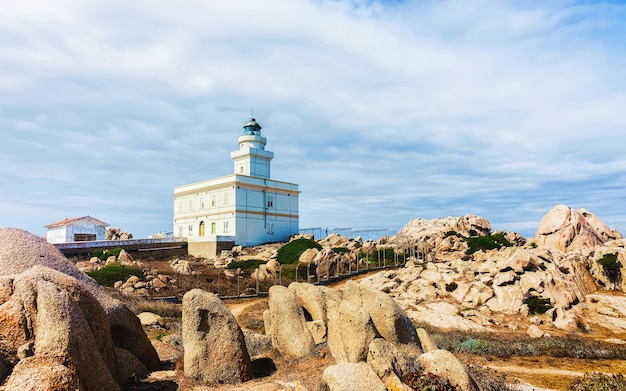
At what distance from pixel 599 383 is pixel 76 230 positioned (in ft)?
171

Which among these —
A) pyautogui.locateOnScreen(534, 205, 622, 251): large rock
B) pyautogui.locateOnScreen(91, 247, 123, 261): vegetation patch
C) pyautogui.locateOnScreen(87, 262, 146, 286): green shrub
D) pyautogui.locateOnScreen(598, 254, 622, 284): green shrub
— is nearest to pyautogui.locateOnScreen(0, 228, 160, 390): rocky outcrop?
pyautogui.locateOnScreen(87, 262, 146, 286): green shrub

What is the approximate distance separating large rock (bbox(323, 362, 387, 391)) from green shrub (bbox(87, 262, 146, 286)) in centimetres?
2409

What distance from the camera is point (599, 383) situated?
10.4 m

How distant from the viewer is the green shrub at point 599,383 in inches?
394

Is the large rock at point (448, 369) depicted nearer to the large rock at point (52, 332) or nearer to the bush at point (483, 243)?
the large rock at point (52, 332)

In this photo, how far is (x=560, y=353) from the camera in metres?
13.9

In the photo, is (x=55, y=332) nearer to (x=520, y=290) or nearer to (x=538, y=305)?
(x=538, y=305)

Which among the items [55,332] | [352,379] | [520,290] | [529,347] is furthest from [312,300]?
[520,290]

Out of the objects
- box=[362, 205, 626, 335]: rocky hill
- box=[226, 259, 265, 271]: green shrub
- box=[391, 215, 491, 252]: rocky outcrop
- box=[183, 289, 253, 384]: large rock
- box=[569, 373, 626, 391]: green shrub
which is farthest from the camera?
box=[391, 215, 491, 252]: rocky outcrop

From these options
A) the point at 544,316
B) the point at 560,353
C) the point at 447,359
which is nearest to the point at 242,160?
the point at 544,316

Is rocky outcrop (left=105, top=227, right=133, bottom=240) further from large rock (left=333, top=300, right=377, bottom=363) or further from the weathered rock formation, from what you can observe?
large rock (left=333, top=300, right=377, bottom=363)

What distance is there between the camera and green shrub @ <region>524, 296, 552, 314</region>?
19875mm

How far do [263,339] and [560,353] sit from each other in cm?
950

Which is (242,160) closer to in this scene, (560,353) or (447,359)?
(560,353)
